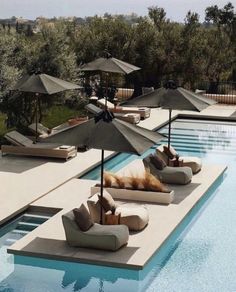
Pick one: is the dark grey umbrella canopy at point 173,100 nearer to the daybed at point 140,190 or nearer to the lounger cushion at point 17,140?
the daybed at point 140,190

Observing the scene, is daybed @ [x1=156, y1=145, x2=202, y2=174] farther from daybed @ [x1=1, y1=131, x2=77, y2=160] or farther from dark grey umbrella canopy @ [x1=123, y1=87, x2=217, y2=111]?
daybed @ [x1=1, y1=131, x2=77, y2=160]

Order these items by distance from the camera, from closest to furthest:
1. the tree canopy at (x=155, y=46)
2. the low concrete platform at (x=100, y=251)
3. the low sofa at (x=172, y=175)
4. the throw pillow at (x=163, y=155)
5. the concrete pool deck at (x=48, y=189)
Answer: the low concrete platform at (x=100, y=251) → the concrete pool deck at (x=48, y=189) → the low sofa at (x=172, y=175) → the throw pillow at (x=163, y=155) → the tree canopy at (x=155, y=46)

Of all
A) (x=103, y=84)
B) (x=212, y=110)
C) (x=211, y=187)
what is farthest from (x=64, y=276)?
(x=103, y=84)

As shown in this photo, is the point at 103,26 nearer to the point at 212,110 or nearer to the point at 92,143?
the point at 212,110

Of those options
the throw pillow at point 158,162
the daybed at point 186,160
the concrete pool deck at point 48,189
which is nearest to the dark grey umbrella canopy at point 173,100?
the throw pillow at point 158,162

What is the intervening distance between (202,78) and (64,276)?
23.7 m

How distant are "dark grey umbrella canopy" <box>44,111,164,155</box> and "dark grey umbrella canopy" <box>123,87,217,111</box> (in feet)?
13.4

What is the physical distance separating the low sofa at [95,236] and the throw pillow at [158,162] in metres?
4.51

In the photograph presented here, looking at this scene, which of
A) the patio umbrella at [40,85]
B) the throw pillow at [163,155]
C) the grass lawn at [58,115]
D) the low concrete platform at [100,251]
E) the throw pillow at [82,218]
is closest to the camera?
the low concrete platform at [100,251]

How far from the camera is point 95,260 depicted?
32.9ft

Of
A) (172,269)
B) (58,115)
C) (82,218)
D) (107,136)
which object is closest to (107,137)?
(107,136)

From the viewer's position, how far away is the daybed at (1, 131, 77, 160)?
1741 centimetres

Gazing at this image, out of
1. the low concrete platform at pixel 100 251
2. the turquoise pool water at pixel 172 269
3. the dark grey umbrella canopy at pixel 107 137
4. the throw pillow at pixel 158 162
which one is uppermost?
the dark grey umbrella canopy at pixel 107 137

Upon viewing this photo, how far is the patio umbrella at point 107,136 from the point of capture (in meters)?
10.4
